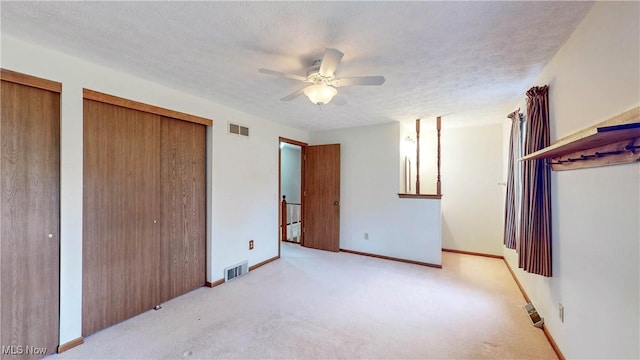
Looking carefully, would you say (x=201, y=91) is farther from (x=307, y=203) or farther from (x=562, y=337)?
(x=562, y=337)

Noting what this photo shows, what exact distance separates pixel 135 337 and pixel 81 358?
0.33m

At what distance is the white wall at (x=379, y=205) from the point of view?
13.2ft

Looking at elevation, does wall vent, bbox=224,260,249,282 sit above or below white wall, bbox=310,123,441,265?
below

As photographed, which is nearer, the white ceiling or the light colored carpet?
the white ceiling

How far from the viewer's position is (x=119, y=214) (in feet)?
7.80

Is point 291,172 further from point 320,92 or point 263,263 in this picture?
point 320,92

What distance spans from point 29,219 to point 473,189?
5.50 meters

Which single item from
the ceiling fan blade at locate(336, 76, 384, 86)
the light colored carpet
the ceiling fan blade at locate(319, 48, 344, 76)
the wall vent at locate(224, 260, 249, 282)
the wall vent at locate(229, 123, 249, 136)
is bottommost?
the light colored carpet

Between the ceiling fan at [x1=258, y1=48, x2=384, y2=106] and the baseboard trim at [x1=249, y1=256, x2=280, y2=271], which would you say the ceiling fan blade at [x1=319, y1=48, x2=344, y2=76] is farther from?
the baseboard trim at [x1=249, y1=256, x2=280, y2=271]

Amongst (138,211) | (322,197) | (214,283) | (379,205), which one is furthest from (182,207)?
(379,205)

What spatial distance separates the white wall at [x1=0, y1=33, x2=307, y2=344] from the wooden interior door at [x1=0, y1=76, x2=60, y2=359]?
0.06m

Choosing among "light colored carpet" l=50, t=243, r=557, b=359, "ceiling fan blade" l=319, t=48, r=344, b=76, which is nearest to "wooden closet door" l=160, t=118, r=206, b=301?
"light colored carpet" l=50, t=243, r=557, b=359

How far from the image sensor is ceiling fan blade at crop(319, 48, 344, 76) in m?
1.57

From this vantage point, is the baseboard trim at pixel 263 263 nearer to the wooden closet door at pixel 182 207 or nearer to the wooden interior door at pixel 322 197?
the wooden closet door at pixel 182 207
